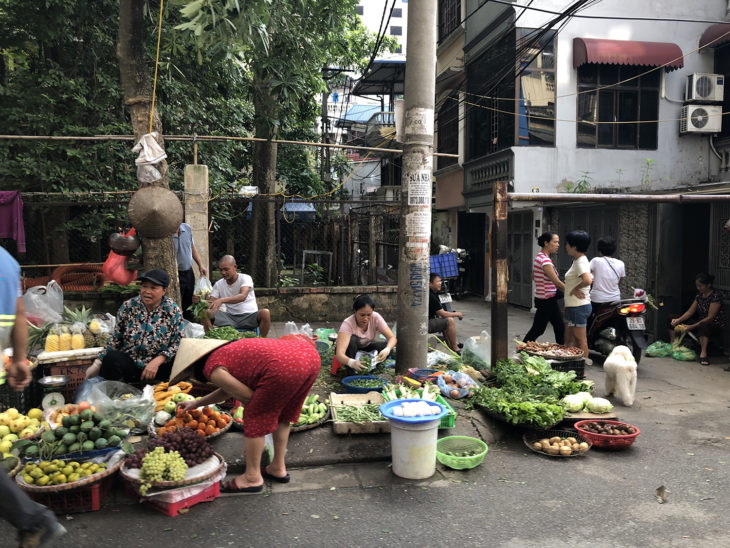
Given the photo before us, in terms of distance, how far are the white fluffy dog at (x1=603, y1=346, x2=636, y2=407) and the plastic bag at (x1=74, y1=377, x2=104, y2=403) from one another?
5483 millimetres

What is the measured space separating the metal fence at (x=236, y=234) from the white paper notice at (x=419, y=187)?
4101 mm

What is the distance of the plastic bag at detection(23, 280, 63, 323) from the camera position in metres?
6.53

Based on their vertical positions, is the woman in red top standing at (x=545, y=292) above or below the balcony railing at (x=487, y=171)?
below

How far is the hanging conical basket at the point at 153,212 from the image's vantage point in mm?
5770

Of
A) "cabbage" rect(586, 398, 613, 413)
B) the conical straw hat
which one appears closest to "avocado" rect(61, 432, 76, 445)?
the conical straw hat

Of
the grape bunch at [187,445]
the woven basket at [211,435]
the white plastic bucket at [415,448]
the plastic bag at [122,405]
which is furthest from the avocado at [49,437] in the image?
the white plastic bucket at [415,448]

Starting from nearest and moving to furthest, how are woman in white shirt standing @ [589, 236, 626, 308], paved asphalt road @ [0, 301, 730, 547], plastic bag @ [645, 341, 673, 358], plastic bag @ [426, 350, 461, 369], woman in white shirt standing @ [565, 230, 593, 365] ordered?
paved asphalt road @ [0, 301, 730, 547], plastic bag @ [426, 350, 461, 369], woman in white shirt standing @ [565, 230, 593, 365], woman in white shirt standing @ [589, 236, 626, 308], plastic bag @ [645, 341, 673, 358]

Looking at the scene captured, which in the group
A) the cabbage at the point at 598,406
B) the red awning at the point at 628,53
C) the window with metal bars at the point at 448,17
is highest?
the window with metal bars at the point at 448,17

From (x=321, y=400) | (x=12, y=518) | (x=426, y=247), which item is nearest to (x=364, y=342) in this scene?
(x=321, y=400)

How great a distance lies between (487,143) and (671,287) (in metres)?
7.06

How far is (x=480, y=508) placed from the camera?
3.85 m

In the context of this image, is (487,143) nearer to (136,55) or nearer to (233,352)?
(136,55)

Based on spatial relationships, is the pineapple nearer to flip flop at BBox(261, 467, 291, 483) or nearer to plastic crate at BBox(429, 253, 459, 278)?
flip flop at BBox(261, 467, 291, 483)

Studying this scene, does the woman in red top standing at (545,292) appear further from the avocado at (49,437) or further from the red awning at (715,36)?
the red awning at (715,36)
